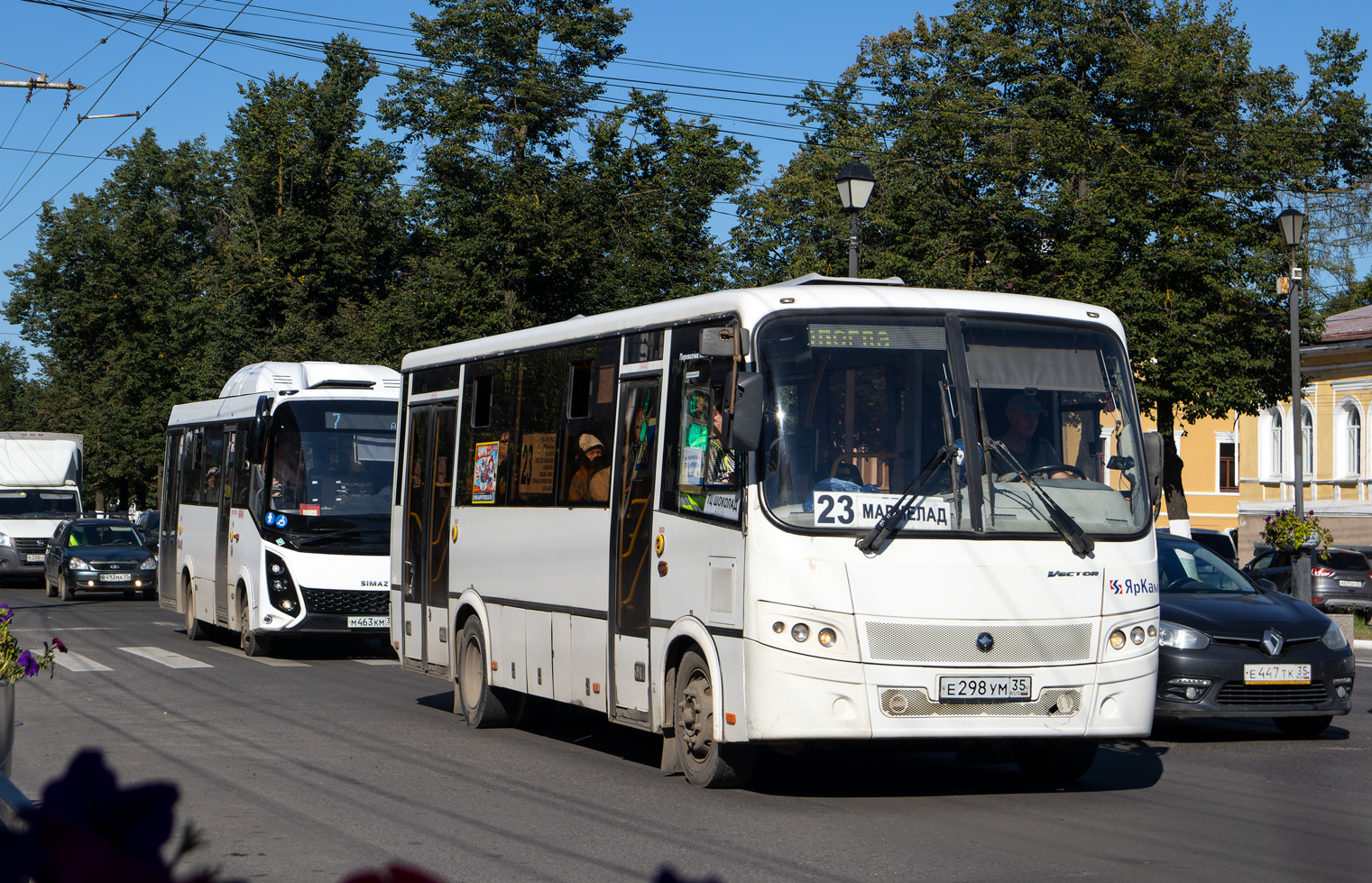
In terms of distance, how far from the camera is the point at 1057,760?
34.4ft

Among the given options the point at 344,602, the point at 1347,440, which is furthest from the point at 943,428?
the point at 1347,440

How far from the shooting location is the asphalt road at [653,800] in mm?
7523

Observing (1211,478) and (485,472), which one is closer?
(485,472)

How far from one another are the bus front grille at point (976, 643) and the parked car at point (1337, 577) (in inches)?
992

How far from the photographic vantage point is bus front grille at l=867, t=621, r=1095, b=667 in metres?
9.02

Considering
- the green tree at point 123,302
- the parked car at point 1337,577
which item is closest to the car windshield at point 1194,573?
the parked car at point 1337,577

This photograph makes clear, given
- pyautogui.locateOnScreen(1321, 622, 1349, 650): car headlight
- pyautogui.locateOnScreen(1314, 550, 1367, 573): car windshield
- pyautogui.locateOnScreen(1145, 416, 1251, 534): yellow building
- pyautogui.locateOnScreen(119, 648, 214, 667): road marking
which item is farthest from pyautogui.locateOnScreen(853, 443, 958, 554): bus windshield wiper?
pyautogui.locateOnScreen(1145, 416, 1251, 534): yellow building

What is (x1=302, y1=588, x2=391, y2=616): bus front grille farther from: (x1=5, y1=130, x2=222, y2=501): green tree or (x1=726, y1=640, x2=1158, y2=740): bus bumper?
(x1=5, y1=130, x2=222, y2=501): green tree

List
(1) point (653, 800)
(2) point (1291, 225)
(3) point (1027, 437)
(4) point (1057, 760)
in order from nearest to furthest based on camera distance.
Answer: (1) point (653, 800)
(3) point (1027, 437)
(4) point (1057, 760)
(2) point (1291, 225)

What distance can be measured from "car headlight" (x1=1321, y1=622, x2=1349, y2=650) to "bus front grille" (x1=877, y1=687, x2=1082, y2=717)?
429 cm

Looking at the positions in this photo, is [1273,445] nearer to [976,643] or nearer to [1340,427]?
[1340,427]

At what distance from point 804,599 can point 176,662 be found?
1249cm

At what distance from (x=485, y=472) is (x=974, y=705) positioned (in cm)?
567

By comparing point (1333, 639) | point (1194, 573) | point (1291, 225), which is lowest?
point (1333, 639)
